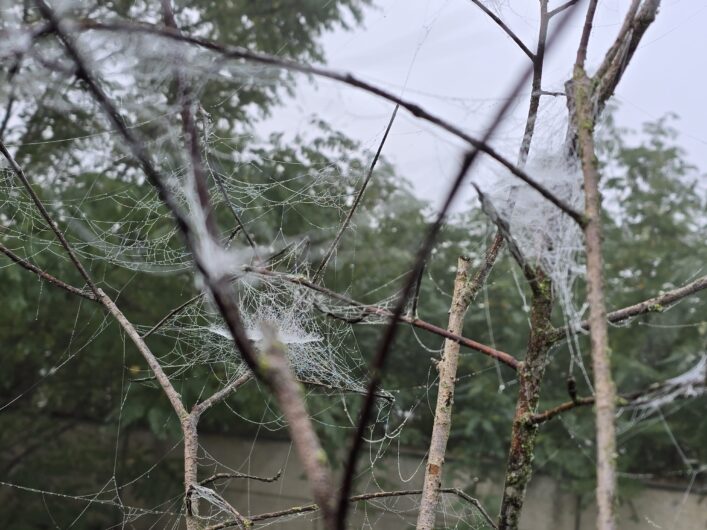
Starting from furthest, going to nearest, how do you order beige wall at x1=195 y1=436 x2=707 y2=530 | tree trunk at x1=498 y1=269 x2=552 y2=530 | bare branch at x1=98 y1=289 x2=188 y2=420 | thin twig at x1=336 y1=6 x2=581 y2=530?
1. beige wall at x1=195 y1=436 x2=707 y2=530
2. bare branch at x1=98 y1=289 x2=188 y2=420
3. tree trunk at x1=498 y1=269 x2=552 y2=530
4. thin twig at x1=336 y1=6 x2=581 y2=530

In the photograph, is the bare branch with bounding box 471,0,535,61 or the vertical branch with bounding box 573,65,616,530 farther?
the bare branch with bounding box 471,0,535,61

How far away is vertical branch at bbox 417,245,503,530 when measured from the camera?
30.4 inches

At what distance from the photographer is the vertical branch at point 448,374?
0.77 m

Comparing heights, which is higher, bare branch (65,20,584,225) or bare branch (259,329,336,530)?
bare branch (65,20,584,225)

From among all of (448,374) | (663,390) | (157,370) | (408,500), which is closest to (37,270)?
(157,370)

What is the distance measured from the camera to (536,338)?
0.56 metres

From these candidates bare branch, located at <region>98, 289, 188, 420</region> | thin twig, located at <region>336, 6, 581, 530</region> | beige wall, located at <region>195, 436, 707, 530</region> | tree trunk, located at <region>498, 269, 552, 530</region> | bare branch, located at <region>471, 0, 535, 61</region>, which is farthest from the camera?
beige wall, located at <region>195, 436, 707, 530</region>

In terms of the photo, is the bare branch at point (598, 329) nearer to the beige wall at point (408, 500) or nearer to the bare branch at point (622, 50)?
the bare branch at point (622, 50)

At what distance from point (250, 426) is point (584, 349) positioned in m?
1.74

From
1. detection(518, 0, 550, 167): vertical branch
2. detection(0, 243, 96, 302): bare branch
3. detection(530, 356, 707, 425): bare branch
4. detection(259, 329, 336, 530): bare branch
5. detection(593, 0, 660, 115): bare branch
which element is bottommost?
detection(259, 329, 336, 530): bare branch

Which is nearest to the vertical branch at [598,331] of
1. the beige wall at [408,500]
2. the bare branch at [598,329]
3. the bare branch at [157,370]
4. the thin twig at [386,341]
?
the bare branch at [598,329]

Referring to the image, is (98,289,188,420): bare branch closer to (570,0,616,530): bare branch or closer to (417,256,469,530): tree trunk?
(417,256,469,530): tree trunk

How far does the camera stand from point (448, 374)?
85cm

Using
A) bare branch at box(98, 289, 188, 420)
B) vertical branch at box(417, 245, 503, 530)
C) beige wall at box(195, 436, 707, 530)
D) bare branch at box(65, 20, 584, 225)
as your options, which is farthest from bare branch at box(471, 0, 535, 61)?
beige wall at box(195, 436, 707, 530)
